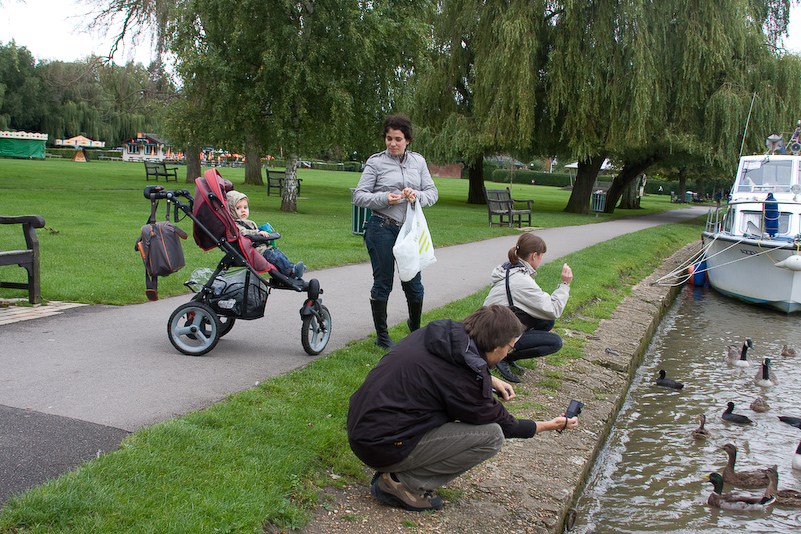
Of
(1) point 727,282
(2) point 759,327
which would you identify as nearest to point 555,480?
(2) point 759,327

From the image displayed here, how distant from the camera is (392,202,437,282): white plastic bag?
224 inches

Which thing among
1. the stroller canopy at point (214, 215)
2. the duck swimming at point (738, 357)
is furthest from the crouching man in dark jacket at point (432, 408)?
the duck swimming at point (738, 357)

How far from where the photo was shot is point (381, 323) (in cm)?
618

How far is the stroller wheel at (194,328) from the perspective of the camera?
5.62 metres

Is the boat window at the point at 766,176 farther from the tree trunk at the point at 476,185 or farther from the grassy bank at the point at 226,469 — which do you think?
the tree trunk at the point at 476,185

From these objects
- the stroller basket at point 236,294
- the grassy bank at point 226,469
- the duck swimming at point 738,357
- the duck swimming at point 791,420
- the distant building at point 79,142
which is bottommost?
the duck swimming at point 791,420

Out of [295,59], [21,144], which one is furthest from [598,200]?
[21,144]

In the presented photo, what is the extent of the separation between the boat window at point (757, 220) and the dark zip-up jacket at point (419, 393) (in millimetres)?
12208

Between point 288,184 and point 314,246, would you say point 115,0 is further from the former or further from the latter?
point 314,246

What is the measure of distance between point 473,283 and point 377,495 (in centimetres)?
680

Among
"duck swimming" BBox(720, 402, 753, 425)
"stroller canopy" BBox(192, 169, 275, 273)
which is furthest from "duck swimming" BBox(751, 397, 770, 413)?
"stroller canopy" BBox(192, 169, 275, 273)

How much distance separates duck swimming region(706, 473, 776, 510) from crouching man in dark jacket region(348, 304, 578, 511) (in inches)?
87.9

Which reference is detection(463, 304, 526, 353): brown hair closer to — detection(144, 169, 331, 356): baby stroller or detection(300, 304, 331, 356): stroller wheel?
detection(144, 169, 331, 356): baby stroller

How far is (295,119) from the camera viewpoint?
810 inches
